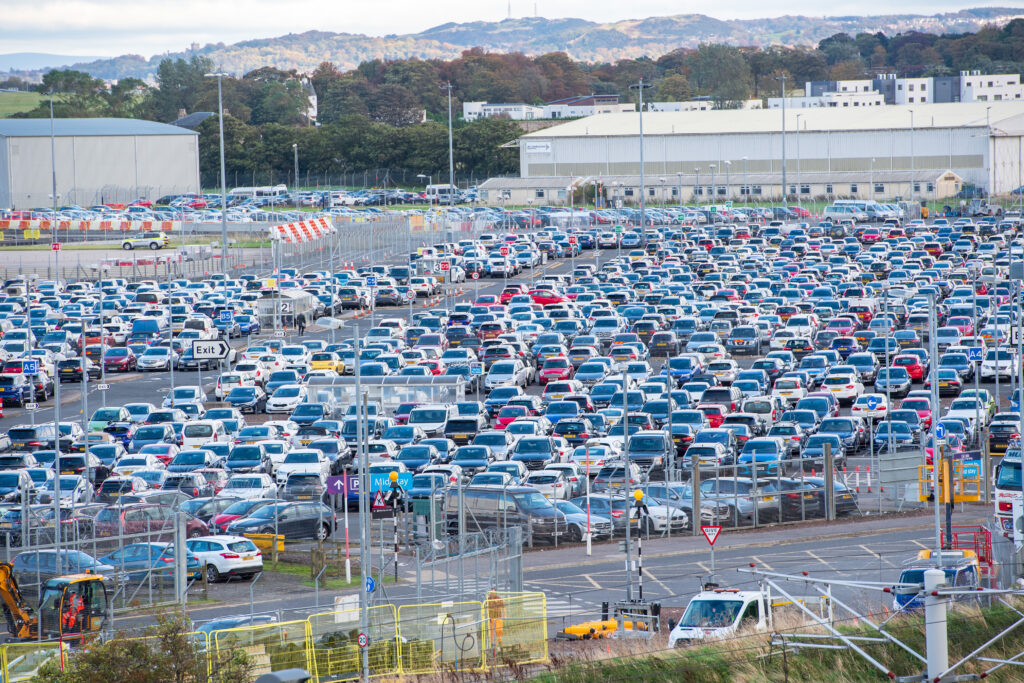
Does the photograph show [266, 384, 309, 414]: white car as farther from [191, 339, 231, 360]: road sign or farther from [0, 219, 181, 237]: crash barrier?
[0, 219, 181, 237]: crash barrier

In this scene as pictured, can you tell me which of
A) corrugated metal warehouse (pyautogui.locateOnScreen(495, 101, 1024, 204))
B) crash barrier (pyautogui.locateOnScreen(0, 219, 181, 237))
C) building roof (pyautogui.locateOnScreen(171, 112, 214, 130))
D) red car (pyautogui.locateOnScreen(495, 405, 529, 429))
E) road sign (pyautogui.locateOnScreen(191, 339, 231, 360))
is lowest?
red car (pyautogui.locateOnScreen(495, 405, 529, 429))

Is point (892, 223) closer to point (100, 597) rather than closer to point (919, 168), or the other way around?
point (919, 168)

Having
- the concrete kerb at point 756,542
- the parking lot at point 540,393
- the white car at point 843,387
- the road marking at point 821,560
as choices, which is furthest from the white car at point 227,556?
the white car at point 843,387

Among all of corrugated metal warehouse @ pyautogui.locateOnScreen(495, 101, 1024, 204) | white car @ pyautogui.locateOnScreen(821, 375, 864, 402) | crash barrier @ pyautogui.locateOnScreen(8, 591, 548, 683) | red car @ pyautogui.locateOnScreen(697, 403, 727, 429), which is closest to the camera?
crash barrier @ pyautogui.locateOnScreen(8, 591, 548, 683)

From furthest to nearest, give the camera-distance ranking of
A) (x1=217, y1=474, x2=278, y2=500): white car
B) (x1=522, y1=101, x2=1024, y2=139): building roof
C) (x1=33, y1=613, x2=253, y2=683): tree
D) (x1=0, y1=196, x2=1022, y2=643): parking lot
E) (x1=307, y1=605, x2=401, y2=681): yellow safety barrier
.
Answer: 1. (x1=522, y1=101, x2=1024, y2=139): building roof
2. (x1=217, y1=474, x2=278, y2=500): white car
3. (x1=0, y1=196, x2=1022, y2=643): parking lot
4. (x1=307, y1=605, x2=401, y2=681): yellow safety barrier
5. (x1=33, y1=613, x2=253, y2=683): tree

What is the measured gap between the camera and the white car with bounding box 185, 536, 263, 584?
27.0 meters

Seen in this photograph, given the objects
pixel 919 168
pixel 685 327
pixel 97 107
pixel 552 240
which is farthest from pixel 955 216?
pixel 97 107

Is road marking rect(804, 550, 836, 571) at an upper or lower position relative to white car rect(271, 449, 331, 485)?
lower

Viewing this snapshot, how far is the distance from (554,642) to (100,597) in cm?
743

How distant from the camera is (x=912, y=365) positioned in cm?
4716

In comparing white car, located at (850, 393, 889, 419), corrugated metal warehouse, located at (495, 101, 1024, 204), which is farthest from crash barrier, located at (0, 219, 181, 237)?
white car, located at (850, 393, 889, 419)

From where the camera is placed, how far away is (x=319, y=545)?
28.4 metres

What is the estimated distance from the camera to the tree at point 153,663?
17.6 metres

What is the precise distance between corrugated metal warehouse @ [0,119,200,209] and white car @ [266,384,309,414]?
85.3 metres
